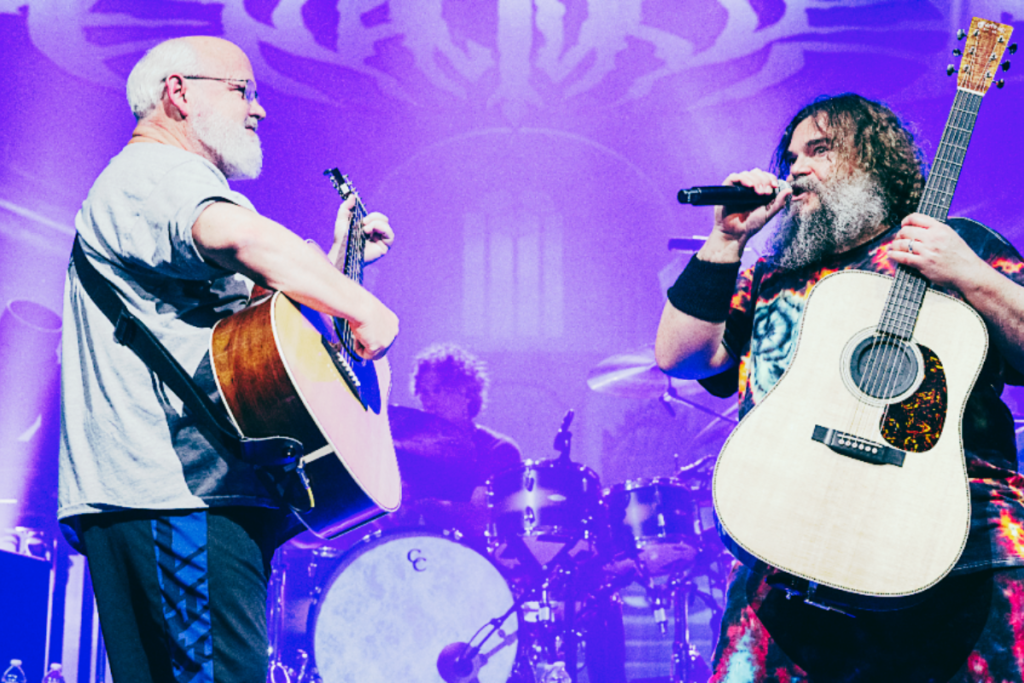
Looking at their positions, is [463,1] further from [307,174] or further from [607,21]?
[307,174]

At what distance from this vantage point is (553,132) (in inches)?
158

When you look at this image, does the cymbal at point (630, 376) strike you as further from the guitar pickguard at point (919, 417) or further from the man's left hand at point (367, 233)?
the guitar pickguard at point (919, 417)

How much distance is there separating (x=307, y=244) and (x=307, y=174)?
8.42 ft

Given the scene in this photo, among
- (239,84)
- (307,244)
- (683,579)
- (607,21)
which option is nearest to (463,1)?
(607,21)

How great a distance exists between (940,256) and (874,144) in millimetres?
568

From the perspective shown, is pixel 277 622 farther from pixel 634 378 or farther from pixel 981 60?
pixel 981 60

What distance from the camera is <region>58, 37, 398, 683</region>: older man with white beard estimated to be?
1329 mm

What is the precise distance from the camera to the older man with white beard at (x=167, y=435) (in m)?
1.33

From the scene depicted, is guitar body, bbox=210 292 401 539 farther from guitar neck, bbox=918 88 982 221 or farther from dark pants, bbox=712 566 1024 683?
guitar neck, bbox=918 88 982 221

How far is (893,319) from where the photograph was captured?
1426mm

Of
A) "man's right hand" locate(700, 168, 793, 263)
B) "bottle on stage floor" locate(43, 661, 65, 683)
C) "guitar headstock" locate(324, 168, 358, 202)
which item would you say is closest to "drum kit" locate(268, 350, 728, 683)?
"bottle on stage floor" locate(43, 661, 65, 683)

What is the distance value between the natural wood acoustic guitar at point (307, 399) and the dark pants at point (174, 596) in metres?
0.17

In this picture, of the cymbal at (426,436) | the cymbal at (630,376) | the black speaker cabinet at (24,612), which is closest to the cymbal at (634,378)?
the cymbal at (630,376)

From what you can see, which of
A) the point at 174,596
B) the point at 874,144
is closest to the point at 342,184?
the point at 174,596
